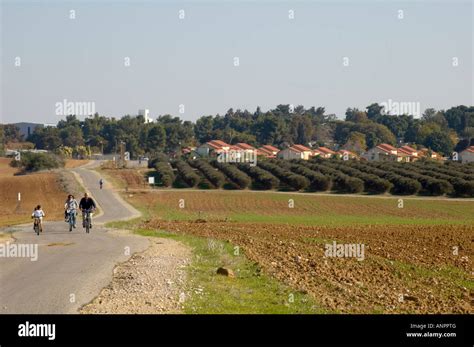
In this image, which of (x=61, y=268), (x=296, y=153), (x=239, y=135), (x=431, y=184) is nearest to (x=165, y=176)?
(x=431, y=184)

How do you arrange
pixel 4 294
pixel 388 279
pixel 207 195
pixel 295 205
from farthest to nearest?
pixel 207 195, pixel 295 205, pixel 388 279, pixel 4 294

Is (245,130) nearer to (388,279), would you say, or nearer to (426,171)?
(426,171)

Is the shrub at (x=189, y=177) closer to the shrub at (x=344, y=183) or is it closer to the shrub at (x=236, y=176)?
the shrub at (x=236, y=176)

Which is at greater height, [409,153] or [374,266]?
[409,153]

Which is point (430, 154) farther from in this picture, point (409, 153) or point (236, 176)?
point (236, 176)
